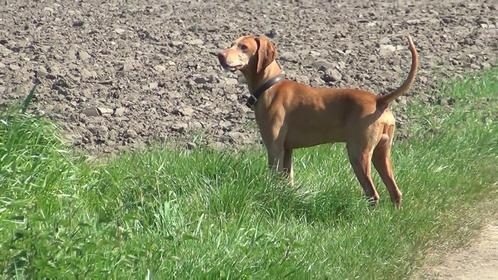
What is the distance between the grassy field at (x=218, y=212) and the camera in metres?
6.14

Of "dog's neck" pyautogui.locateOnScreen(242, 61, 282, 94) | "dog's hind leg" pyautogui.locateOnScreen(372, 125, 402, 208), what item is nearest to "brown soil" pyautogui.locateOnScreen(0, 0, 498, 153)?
"dog's neck" pyautogui.locateOnScreen(242, 61, 282, 94)

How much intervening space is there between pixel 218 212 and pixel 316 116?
1286 mm

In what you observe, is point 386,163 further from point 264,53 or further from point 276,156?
point 264,53

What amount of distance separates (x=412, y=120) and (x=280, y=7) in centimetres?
565

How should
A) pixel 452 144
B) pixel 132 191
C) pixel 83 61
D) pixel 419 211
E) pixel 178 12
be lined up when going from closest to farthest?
pixel 132 191
pixel 419 211
pixel 452 144
pixel 83 61
pixel 178 12

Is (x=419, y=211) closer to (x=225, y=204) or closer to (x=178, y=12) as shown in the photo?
(x=225, y=204)

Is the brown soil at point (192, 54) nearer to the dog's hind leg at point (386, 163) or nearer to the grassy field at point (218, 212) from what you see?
the grassy field at point (218, 212)

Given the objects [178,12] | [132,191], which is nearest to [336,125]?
[132,191]

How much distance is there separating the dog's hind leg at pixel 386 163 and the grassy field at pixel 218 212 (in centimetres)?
10

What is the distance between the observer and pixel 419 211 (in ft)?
26.7

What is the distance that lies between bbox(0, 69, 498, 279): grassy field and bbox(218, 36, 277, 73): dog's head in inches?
26.0

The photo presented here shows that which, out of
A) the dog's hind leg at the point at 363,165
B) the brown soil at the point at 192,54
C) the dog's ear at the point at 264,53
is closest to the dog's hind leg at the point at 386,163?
the dog's hind leg at the point at 363,165

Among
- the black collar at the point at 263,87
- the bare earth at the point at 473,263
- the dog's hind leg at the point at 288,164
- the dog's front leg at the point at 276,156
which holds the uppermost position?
the black collar at the point at 263,87

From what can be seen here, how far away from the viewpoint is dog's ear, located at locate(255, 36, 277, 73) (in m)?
8.50
